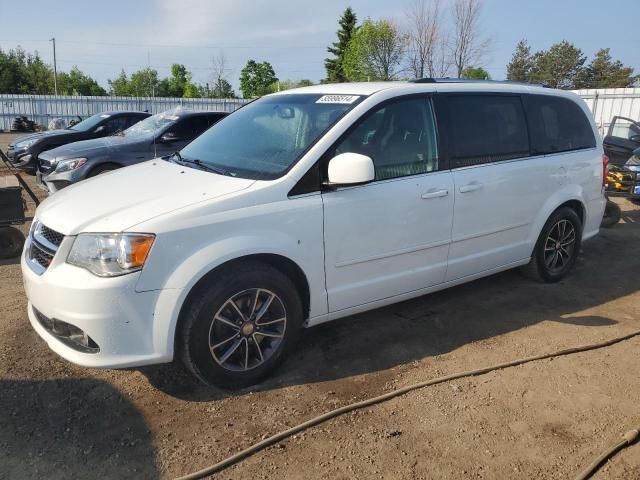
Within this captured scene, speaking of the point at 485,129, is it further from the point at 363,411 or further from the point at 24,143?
the point at 24,143

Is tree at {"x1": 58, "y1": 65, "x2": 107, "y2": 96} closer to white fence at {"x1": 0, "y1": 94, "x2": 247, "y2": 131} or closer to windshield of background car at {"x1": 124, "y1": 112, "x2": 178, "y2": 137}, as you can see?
white fence at {"x1": 0, "y1": 94, "x2": 247, "y2": 131}

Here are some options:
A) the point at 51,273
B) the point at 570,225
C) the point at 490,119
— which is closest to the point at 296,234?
the point at 51,273

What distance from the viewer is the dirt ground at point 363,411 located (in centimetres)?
271

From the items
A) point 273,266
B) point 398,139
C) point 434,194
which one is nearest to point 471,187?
point 434,194

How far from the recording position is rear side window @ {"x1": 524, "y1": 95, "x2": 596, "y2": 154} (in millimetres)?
4852

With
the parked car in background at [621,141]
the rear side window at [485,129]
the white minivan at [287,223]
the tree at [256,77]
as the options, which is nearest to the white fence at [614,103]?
the parked car in background at [621,141]

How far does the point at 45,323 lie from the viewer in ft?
10.8

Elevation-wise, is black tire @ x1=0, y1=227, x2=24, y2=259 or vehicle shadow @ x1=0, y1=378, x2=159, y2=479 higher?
black tire @ x1=0, y1=227, x2=24, y2=259

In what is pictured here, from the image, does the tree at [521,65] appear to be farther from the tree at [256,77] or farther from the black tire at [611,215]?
the black tire at [611,215]

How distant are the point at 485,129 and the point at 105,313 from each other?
321cm

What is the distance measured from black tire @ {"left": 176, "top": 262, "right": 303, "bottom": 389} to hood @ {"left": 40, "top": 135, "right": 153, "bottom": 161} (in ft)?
19.9

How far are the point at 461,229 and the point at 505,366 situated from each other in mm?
1095

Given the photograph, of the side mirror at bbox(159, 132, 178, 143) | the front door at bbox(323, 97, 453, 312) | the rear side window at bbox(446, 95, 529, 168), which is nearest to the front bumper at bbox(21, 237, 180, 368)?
the front door at bbox(323, 97, 453, 312)

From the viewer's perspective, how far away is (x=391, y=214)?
3730 millimetres
